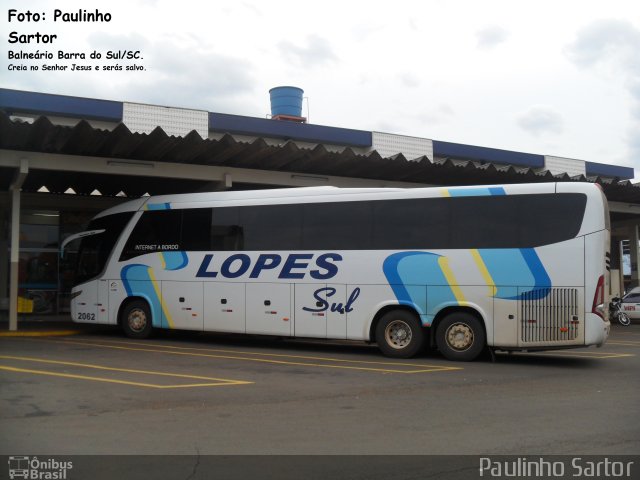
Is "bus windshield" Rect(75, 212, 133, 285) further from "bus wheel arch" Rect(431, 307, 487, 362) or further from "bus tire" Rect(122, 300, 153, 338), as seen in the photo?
"bus wheel arch" Rect(431, 307, 487, 362)

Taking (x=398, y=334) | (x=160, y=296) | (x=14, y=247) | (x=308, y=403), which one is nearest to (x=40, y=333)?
(x=14, y=247)

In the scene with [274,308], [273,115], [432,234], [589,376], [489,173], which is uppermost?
[273,115]

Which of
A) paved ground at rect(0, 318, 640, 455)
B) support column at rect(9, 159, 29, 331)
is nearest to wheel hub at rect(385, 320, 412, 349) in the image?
paved ground at rect(0, 318, 640, 455)

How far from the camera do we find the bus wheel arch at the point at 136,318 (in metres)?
16.5

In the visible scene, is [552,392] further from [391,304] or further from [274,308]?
[274,308]

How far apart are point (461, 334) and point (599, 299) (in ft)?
8.41

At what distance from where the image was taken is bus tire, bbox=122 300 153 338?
16469 mm

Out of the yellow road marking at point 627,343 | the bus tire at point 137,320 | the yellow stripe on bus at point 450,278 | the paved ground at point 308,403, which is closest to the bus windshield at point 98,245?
the bus tire at point 137,320

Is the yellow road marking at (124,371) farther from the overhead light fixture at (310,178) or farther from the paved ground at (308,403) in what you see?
the overhead light fixture at (310,178)

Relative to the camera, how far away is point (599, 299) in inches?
468

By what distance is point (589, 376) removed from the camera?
11.2 metres

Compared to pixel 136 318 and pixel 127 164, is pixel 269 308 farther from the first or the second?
pixel 127 164
